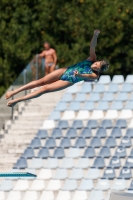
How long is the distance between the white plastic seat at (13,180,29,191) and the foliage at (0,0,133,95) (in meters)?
7.38

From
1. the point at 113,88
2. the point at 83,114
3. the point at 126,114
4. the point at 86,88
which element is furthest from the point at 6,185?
the point at 113,88

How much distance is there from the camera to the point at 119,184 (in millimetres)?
21547

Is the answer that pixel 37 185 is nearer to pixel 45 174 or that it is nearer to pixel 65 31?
pixel 45 174

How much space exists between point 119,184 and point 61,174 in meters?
1.31

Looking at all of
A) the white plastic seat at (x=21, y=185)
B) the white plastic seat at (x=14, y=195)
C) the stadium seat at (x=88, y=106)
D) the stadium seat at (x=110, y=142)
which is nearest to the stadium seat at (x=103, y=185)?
the stadium seat at (x=110, y=142)

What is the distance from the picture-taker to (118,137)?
22688mm

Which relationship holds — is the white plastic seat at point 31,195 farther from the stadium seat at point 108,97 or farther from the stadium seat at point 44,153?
the stadium seat at point 108,97

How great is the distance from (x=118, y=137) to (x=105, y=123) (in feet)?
1.78

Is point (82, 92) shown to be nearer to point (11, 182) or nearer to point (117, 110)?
point (117, 110)

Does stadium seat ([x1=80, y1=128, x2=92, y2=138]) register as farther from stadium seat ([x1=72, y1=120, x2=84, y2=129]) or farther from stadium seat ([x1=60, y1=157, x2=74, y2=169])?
stadium seat ([x1=60, y1=157, x2=74, y2=169])

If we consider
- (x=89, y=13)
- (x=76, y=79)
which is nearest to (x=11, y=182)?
(x=76, y=79)

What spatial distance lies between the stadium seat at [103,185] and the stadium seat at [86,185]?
0.14 metres

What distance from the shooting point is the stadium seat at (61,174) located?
21.9 metres

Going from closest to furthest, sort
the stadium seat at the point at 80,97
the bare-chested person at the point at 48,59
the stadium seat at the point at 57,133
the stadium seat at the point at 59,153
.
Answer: the stadium seat at the point at 59,153 → the stadium seat at the point at 57,133 → the stadium seat at the point at 80,97 → the bare-chested person at the point at 48,59
